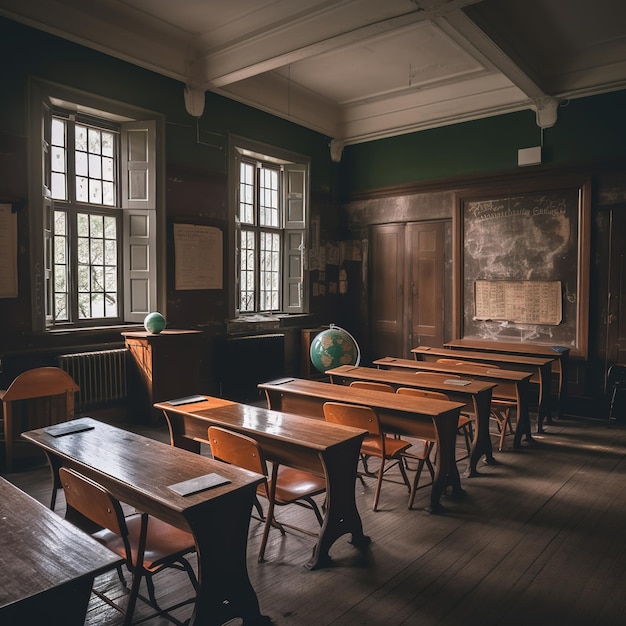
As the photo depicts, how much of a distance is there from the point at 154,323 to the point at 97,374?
2.56 feet

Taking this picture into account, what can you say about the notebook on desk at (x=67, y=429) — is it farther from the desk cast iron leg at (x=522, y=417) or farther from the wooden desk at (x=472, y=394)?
the desk cast iron leg at (x=522, y=417)

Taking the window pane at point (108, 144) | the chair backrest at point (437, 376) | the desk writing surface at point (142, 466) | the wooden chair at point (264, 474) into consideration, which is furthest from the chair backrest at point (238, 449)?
the window pane at point (108, 144)

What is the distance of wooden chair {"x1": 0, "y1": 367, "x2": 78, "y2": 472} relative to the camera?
4.55 metres

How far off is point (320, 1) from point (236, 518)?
4882 mm

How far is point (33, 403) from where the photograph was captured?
187 inches

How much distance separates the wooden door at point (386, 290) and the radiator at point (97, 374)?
4158 millimetres

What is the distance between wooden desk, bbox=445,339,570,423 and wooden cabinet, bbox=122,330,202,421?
335 centimetres

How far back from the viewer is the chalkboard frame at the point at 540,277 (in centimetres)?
671

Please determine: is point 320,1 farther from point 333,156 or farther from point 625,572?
point 625,572

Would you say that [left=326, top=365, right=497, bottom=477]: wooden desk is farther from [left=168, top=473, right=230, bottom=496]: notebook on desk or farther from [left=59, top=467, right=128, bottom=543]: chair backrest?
[left=59, top=467, right=128, bottom=543]: chair backrest

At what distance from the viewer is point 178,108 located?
6562 mm

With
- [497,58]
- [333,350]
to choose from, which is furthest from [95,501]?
[497,58]

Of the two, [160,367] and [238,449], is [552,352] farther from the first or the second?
[238,449]

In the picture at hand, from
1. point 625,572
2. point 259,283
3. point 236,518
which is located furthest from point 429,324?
point 236,518
